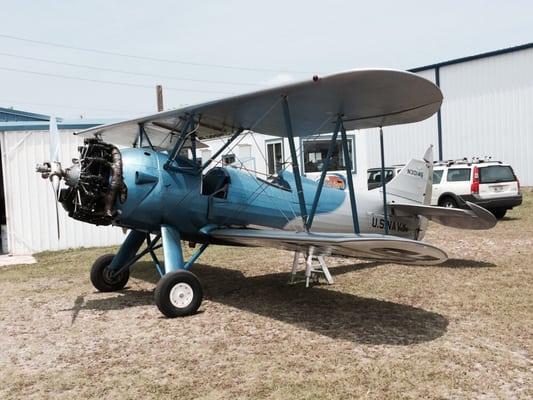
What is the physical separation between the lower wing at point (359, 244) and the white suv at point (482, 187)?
35.2 feet

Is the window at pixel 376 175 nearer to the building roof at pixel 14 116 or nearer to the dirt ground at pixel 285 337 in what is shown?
the dirt ground at pixel 285 337

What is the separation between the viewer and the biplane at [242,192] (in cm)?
568

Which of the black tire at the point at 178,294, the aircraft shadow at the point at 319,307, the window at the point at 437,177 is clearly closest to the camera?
the aircraft shadow at the point at 319,307

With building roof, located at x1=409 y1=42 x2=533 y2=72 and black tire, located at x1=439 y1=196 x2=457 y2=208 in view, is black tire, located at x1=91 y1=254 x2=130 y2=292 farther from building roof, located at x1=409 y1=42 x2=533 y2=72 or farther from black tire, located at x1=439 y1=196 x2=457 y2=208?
building roof, located at x1=409 y1=42 x2=533 y2=72

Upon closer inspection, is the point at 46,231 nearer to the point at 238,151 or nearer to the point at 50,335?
the point at 238,151

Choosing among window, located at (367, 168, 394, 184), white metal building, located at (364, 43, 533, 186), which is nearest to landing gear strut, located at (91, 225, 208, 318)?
window, located at (367, 168, 394, 184)

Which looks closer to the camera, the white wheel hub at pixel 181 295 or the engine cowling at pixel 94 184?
the white wheel hub at pixel 181 295

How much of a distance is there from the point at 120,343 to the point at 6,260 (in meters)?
8.35

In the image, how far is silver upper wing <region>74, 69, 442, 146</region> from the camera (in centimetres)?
541

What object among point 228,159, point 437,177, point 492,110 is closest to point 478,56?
point 492,110

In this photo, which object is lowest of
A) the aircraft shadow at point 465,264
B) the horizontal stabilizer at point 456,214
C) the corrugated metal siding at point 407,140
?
the aircraft shadow at point 465,264

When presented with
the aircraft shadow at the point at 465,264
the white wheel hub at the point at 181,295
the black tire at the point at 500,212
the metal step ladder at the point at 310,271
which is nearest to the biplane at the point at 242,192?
the white wheel hub at the point at 181,295

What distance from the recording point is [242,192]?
741 centimetres

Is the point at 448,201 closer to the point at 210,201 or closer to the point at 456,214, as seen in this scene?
the point at 456,214
